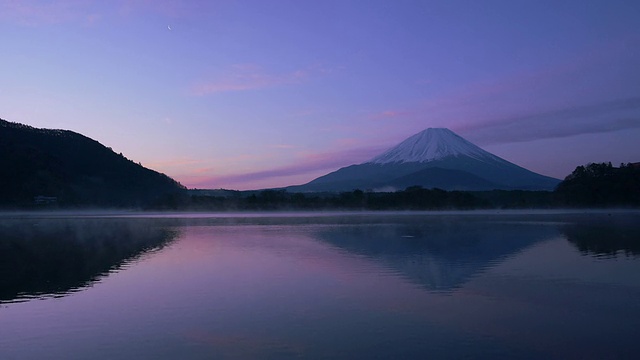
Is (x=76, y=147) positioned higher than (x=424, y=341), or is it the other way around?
(x=76, y=147)

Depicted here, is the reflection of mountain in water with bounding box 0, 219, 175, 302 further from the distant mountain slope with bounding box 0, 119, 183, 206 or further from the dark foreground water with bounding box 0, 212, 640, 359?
the distant mountain slope with bounding box 0, 119, 183, 206

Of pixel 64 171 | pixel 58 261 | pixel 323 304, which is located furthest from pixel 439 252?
pixel 64 171

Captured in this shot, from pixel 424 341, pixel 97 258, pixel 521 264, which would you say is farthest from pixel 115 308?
pixel 521 264

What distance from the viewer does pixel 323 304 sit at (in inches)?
421

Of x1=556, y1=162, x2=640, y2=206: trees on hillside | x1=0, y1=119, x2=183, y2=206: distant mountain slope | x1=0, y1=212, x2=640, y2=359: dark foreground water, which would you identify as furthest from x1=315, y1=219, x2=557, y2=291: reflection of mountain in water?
x1=556, y1=162, x2=640, y2=206: trees on hillside

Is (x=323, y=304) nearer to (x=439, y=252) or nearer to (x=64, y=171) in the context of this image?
(x=439, y=252)

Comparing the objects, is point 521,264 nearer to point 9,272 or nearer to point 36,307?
point 36,307

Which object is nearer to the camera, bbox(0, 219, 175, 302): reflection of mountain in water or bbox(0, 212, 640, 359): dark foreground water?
bbox(0, 212, 640, 359): dark foreground water

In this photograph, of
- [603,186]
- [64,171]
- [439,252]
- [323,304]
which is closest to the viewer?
[323,304]

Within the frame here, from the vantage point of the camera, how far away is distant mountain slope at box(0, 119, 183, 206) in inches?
2579

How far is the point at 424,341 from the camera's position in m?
7.96

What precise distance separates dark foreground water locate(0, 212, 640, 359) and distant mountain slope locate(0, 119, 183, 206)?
5154 cm

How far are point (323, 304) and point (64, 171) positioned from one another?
6886 centimetres

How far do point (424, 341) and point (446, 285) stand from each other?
477cm
